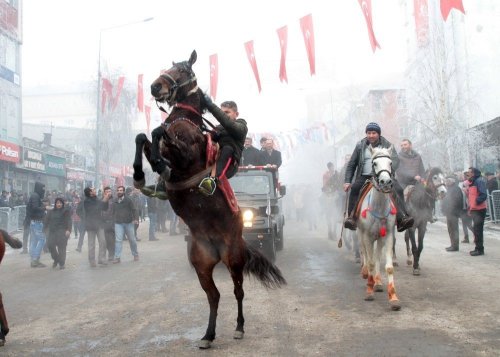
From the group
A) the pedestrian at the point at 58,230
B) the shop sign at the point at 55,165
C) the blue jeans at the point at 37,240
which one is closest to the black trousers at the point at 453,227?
the pedestrian at the point at 58,230

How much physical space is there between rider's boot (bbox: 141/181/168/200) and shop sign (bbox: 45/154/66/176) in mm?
31101

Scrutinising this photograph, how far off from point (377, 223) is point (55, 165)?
105ft

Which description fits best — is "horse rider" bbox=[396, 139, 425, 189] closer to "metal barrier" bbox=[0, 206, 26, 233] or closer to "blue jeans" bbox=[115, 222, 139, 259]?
"blue jeans" bbox=[115, 222, 139, 259]

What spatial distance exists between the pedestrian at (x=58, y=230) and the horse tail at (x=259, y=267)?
8544mm

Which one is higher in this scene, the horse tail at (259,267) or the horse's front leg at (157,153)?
the horse's front leg at (157,153)

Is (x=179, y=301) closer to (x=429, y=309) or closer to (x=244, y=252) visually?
(x=244, y=252)

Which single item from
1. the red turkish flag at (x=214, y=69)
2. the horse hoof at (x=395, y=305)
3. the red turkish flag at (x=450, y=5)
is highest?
the red turkish flag at (x=214, y=69)

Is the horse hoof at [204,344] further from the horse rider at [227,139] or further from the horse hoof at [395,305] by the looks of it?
the horse hoof at [395,305]

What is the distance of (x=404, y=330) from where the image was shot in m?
5.74

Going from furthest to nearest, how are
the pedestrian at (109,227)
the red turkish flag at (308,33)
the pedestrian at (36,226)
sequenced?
the red turkish flag at (308,33), the pedestrian at (109,227), the pedestrian at (36,226)

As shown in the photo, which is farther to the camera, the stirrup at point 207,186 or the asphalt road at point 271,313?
the asphalt road at point 271,313

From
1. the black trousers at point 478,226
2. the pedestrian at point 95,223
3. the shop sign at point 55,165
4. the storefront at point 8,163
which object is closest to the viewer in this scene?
the black trousers at point 478,226

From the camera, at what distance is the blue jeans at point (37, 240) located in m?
13.5

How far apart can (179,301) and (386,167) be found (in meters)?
3.83
